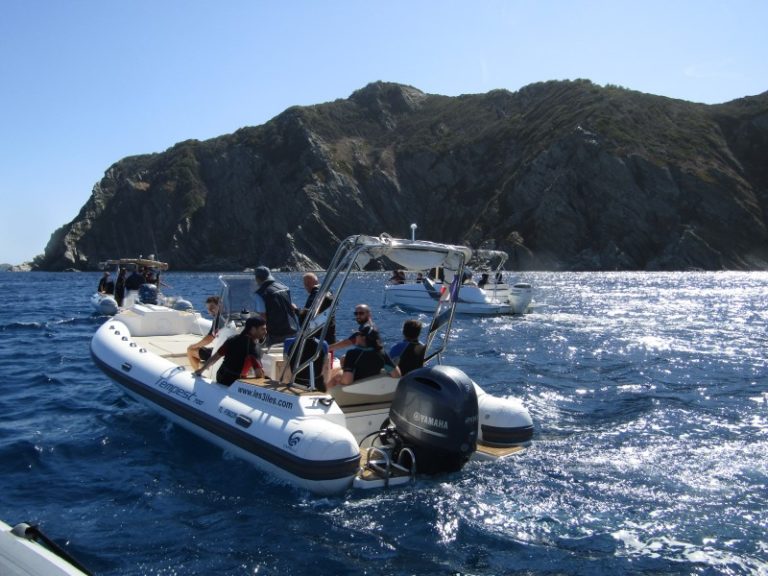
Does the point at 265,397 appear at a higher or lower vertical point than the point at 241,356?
lower

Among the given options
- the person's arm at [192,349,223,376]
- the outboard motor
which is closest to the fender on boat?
the person's arm at [192,349,223,376]

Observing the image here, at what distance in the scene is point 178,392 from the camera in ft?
29.5

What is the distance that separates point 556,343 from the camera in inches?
768

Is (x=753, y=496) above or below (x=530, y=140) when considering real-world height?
below

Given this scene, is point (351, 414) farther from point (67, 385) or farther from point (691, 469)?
point (67, 385)

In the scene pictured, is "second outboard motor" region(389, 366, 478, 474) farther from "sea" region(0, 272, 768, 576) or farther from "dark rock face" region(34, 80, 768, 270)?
"dark rock face" region(34, 80, 768, 270)

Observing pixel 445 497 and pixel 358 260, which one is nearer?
pixel 445 497

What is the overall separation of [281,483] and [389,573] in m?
2.33

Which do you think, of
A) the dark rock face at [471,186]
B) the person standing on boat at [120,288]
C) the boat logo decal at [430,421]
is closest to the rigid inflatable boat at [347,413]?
the boat logo decal at [430,421]

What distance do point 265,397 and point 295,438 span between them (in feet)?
3.36

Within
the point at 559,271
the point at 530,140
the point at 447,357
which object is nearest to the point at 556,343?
the point at 447,357

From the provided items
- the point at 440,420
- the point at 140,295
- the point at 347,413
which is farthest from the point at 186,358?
the point at 140,295

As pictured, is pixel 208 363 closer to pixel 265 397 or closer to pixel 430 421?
pixel 265 397

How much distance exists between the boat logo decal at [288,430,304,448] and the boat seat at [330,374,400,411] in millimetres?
1244
